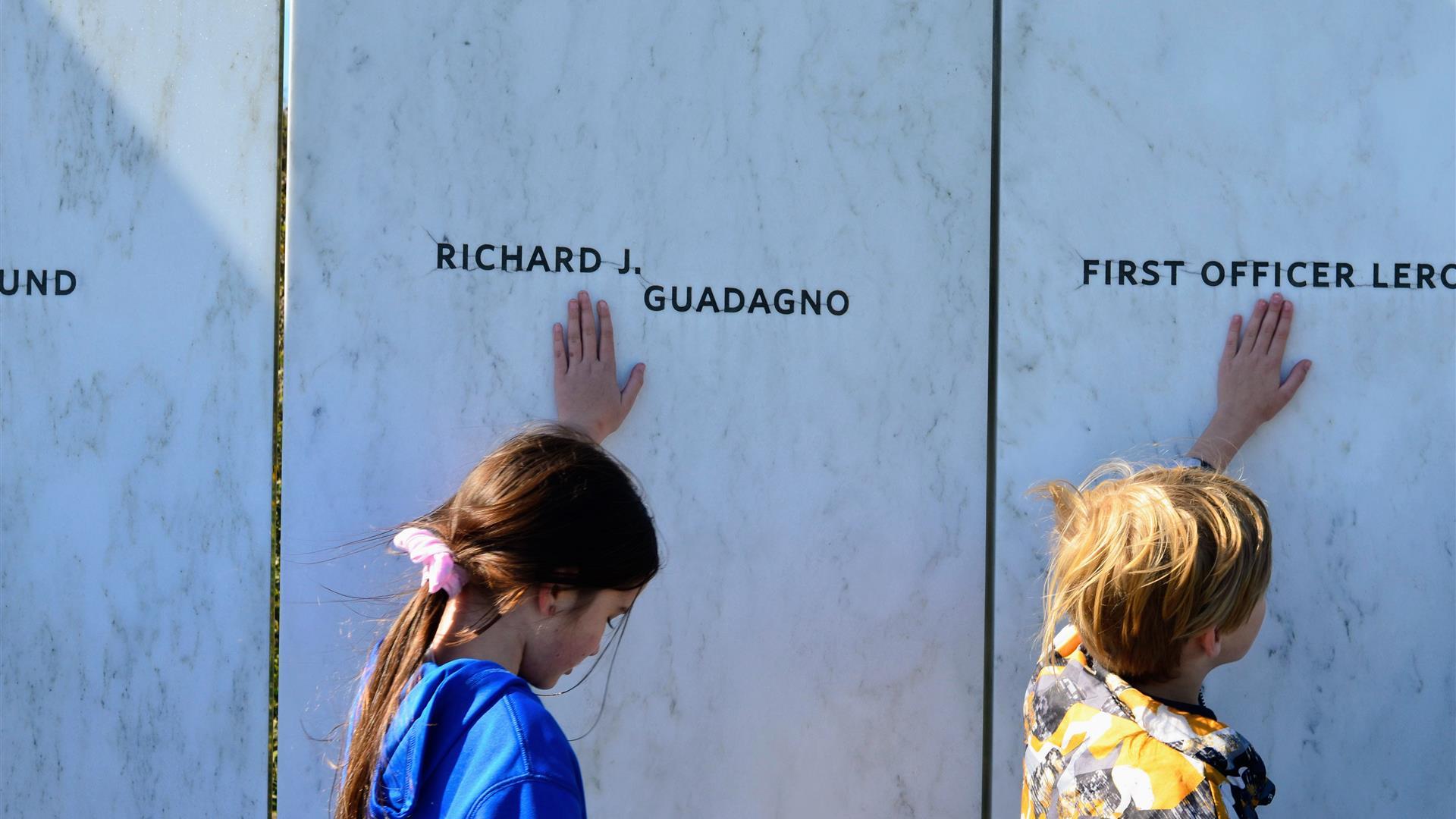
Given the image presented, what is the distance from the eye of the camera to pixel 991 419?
3.59 metres

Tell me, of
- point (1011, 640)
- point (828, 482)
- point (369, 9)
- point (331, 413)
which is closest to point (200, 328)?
point (331, 413)

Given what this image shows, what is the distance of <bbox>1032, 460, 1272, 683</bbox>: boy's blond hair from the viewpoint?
2.21 metres

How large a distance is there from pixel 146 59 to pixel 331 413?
1117 mm

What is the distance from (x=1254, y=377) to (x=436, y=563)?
98.6 inches

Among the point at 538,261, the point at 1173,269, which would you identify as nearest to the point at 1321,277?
the point at 1173,269

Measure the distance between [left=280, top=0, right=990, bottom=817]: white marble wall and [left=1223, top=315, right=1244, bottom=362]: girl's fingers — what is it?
0.70m

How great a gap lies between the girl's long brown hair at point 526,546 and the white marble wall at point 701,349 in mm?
1387

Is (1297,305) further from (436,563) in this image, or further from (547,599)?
(436,563)

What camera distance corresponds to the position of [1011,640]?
3516mm

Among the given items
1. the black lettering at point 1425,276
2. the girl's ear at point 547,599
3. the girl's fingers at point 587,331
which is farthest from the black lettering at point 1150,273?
the girl's ear at point 547,599

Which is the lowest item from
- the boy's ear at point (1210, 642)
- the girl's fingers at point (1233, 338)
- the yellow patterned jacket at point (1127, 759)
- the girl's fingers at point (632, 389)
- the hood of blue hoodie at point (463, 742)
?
the yellow patterned jacket at point (1127, 759)

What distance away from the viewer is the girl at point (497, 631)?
176 cm

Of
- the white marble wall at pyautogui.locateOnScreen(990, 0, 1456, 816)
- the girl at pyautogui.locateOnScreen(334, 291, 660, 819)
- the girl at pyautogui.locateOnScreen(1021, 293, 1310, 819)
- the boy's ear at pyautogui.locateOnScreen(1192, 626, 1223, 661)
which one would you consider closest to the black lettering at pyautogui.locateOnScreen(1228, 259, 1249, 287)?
the white marble wall at pyautogui.locateOnScreen(990, 0, 1456, 816)

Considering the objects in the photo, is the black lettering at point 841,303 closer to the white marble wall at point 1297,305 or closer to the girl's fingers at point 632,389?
the white marble wall at point 1297,305
